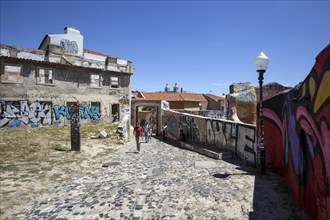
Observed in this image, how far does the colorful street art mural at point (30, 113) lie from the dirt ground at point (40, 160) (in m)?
1.02

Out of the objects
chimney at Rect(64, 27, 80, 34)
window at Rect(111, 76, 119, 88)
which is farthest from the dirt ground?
chimney at Rect(64, 27, 80, 34)

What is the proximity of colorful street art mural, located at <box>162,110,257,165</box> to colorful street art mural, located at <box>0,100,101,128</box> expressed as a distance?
10477mm

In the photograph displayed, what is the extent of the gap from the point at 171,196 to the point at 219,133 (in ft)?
23.3

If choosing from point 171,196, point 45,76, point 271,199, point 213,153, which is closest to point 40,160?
point 171,196

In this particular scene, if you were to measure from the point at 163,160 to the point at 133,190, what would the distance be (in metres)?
4.35

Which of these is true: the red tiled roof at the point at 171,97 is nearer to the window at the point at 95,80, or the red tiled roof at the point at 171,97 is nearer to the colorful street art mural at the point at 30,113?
the window at the point at 95,80

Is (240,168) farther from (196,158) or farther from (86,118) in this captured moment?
(86,118)

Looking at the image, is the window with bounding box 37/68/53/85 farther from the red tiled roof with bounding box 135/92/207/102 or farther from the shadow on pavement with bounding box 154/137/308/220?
the red tiled roof with bounding box 135/92/207/102

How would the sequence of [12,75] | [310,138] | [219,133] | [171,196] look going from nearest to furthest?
[310,138] → [171,196] → [219,133] → [12,75]

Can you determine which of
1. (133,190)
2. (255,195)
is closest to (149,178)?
(133,190)

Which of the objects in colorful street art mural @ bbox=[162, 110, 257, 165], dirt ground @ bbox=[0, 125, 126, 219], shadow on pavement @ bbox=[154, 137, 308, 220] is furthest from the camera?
colorful street art mural @ bbox=[162, 110, 257, 165]

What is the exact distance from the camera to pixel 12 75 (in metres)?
18.0

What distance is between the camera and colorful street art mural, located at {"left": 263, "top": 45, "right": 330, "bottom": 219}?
341 cm

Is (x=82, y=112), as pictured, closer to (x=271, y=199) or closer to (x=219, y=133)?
(x=219, y=133)
